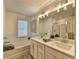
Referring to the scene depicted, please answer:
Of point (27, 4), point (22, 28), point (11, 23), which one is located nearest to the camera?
point (27, 4)

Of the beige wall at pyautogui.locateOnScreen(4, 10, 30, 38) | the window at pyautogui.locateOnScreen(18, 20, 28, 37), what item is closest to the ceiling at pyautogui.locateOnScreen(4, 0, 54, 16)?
the beige wall at pyautogui.locateOnScreen(4, 10, 30, 38)

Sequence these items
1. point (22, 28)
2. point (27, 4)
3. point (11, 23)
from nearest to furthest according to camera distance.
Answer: point (27, 4) → point (11, 23) → point (22, 28)

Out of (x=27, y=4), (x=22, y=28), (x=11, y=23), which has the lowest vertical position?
(x=22, y=28)

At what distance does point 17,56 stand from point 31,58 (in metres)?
0.61

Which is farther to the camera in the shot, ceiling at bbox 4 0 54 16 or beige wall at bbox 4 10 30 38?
beige wall at bbox 4 10 30 38

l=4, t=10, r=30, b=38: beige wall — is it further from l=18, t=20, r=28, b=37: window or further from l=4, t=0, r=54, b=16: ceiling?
l=4, t=0, r=54, b=16: ceiling

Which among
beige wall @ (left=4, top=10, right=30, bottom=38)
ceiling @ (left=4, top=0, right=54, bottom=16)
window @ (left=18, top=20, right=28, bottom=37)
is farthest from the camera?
window @ (left=18, top=20, right=28, bottom=37)

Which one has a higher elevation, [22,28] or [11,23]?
[11,23]

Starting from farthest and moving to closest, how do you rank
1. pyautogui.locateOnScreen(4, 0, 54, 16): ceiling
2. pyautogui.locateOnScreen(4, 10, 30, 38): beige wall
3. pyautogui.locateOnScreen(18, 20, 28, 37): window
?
pyautogui.locateOnScreen(18, 20, 28, 37): window
pyautogui.locateOnScreen(4, 10, 30, 38): beige wall
pyautogui.locateOnScreen(4, 0, 54, 16): ceiling

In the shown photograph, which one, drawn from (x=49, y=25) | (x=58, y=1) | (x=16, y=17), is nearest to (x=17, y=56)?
(x=49, y=25)

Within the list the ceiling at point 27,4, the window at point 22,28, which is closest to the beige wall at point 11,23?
the window at point 22,28

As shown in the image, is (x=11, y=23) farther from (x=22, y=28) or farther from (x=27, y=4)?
(x=27, y=4)

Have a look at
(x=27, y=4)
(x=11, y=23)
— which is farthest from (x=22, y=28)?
(x=27, y=4)

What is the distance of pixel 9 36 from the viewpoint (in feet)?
13.1
